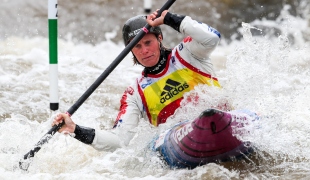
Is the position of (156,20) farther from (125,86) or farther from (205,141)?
(125,86)

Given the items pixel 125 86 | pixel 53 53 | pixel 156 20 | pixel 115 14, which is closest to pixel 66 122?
pixel 156 20

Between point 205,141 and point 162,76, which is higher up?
point 162,76

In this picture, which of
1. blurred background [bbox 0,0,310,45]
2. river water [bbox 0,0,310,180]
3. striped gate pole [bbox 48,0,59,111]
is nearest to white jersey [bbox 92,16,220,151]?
river water [bbox 0,0,310,180]

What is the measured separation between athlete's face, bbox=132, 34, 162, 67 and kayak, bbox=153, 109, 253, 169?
51cm

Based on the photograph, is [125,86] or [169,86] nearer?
[169,86]

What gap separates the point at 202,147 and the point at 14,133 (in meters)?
1.95

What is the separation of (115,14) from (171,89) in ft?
22.8

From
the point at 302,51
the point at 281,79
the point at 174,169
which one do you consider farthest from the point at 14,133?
the point at 302,51

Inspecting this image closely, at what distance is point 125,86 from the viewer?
7520 mm

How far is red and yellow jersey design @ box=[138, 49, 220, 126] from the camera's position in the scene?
163 inches

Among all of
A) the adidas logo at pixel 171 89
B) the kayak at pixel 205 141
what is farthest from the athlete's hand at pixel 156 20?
the kayak at pixel 205 141

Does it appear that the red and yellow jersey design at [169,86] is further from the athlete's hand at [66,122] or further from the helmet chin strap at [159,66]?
the athlete's hand at [66,122]

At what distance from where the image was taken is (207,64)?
421 centimetres

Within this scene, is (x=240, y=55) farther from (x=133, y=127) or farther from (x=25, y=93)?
Result: (x=25, y=93)
